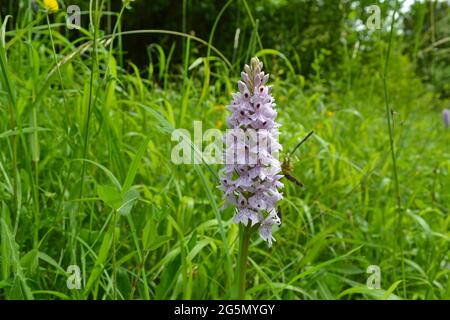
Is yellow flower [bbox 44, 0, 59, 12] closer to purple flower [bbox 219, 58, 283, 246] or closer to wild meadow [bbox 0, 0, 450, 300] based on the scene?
wild meadow [bbox 0, 0, 450, 300]

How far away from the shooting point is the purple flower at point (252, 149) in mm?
861

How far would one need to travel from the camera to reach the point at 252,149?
0.86 m

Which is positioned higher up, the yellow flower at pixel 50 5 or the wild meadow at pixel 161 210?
the yellow flower at pixel 50 5

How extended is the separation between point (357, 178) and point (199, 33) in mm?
6660

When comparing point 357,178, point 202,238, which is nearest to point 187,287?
point 202,238

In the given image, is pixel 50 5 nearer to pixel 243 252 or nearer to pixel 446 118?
pixel 243 252

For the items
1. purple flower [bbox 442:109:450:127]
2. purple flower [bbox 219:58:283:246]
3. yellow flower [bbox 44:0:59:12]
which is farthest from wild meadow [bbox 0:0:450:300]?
purple flower [bbox 442:109:450:127]

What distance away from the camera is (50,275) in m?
1.39

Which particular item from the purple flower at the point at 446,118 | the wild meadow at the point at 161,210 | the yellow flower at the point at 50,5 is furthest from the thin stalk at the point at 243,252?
the purple flower at the point at 446,118

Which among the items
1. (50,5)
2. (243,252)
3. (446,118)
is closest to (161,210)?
(243,252)

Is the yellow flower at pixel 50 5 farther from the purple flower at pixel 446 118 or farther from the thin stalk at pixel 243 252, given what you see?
the purple flower at pixel 446 118
